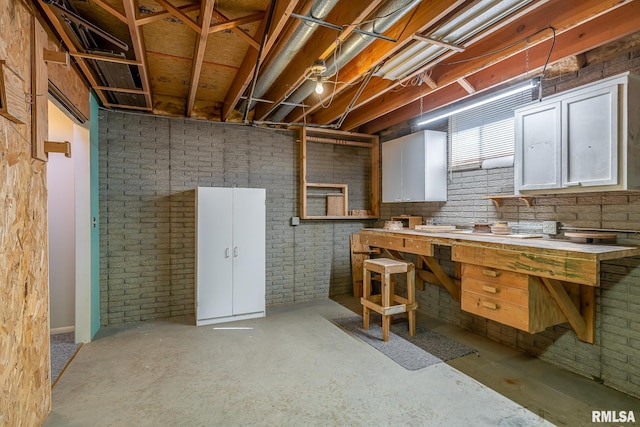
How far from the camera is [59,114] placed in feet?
12.0

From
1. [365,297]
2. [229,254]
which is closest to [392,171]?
[365,297]

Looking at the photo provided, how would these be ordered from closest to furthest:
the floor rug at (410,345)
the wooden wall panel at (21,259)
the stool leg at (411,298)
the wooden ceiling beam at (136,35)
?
the wooden wall panel at (21,259), the wooden ceiling beam at (136,35), the floor rug at (410,345), the stool leg at (411,298)

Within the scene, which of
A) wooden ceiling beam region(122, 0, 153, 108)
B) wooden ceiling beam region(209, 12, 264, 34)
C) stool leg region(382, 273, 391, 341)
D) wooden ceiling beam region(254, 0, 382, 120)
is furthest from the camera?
stool leg region(382, 273, 391, 341)

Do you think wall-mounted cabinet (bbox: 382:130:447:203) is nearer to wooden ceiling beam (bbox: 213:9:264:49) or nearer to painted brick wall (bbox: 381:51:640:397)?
painted brick wall (bbox: 381:51:640:397)

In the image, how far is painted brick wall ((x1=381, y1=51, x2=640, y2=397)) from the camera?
2418 mm

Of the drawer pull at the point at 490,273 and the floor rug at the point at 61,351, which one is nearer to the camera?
the drawer pull at the point at 490,273

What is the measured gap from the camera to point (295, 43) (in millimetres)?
2484

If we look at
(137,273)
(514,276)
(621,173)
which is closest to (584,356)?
(514,276)

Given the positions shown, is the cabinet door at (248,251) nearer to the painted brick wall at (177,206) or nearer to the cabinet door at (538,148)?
the painted brick wall at (177,206)

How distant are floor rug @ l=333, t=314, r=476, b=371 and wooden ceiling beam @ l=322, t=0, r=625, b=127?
265cm

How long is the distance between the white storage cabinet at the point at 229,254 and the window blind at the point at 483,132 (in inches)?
98.2

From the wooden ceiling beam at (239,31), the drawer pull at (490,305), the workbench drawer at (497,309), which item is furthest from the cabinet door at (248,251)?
the drawer pull at (490,305)

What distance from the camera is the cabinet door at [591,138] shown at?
2.24m

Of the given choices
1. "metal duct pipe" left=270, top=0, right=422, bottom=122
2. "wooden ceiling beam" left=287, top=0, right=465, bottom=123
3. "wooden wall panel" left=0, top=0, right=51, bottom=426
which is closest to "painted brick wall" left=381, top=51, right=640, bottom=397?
"wooden ceiling beam" left=287, top=0, right=465, bottom=123
